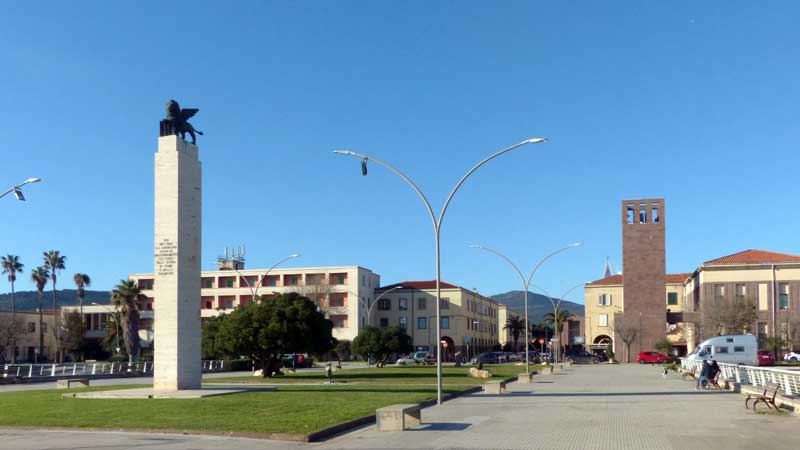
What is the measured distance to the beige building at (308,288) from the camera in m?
109

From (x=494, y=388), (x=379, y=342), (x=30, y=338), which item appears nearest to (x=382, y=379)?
(x=494, y=388)

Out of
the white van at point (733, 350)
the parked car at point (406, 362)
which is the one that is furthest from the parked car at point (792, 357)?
the parked car at point (406, 362)

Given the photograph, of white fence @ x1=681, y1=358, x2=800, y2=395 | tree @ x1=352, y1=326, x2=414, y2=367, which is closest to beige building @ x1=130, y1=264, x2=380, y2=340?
tree @ x1=352, y1=326, x2=414, y2=367

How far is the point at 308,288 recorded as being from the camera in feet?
360

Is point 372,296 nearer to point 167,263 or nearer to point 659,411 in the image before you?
A: point 167,263

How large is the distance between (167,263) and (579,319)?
403ft

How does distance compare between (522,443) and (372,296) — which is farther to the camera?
(372,296)

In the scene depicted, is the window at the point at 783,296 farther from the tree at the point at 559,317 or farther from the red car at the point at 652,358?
the tree at the point at 559,317

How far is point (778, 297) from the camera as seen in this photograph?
92.2 metres

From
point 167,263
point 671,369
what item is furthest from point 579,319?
point 167,263

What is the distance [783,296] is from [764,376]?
215 feet

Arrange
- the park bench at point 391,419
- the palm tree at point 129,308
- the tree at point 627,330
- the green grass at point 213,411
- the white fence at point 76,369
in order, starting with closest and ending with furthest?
the park bench at point 391,419 < the green grass at point 213,411 < the white fence at point 76,369 < the palm tree at point 129,308 < the tree at point 627,330

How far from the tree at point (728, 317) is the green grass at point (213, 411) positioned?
57.3 metres

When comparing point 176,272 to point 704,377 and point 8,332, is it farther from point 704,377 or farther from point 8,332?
point 8,332
